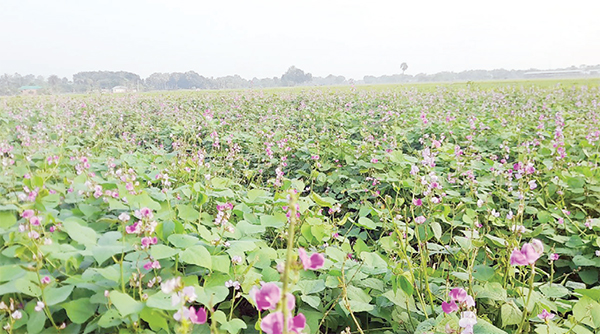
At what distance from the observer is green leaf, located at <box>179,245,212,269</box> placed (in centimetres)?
126

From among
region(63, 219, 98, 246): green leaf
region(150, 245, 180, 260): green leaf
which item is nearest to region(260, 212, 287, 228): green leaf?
region(150, 245, 180, 260): green leaf

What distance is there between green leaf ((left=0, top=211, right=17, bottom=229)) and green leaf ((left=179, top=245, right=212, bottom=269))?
0.89 m

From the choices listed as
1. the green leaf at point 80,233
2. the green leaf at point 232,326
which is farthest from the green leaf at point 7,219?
the green leaf at point 232,326

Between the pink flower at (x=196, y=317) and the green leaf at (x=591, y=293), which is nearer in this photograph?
the pink flower at (x=196, y=317)

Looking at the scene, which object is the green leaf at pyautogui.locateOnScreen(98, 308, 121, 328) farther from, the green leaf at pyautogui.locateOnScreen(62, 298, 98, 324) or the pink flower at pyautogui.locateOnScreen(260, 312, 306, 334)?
the pink flower at pyautogui.locateOnScreen(260, 312, 306, 334)

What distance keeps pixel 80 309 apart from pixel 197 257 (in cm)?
40

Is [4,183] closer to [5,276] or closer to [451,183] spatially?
[5,276]

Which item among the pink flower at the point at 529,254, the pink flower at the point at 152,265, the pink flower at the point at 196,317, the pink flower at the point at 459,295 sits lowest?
the pink flower at the point at 152,265

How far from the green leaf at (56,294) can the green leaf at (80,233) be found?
0.62 ft

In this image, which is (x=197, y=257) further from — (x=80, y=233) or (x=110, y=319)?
(x=80, y=233)

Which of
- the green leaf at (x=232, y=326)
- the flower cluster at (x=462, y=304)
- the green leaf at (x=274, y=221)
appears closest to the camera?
the flower cluster at (x=462, y=304)

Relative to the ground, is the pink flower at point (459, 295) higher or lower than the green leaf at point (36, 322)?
higher

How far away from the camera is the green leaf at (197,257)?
1.26m

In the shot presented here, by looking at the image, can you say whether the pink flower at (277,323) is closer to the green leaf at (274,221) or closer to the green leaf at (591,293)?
the green leaf at (274,221)
